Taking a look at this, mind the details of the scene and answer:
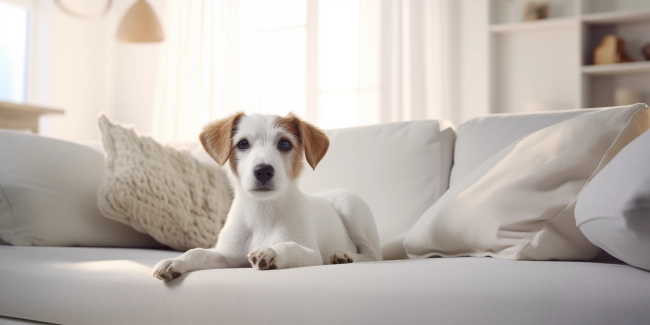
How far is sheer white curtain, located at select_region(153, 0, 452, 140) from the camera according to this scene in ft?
15.7

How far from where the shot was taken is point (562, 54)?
4562 mm

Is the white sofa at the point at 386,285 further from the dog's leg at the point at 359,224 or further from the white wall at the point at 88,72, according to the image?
the white wall at the point at 88,72

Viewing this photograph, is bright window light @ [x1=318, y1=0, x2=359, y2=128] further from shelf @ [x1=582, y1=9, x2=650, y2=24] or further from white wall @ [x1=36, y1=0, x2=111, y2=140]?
white wall @ [x1=36, y1=0, x2=111, y2=140]

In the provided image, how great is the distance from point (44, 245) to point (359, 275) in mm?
1330

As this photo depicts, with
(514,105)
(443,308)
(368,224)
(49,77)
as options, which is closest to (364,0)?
(514,105)

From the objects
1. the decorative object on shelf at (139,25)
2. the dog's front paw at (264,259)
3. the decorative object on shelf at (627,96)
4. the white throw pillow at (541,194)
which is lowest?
the dog's front paw at (264,259)

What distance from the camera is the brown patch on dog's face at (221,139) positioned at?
158 centimetres

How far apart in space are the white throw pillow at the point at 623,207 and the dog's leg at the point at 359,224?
2.48 feet

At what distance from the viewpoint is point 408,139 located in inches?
84.3

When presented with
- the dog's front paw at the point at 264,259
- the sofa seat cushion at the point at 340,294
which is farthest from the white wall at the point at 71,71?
the dog's front paw at the point at 264,259

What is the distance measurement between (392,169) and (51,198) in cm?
122

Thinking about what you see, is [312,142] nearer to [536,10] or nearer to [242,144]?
[242,144]

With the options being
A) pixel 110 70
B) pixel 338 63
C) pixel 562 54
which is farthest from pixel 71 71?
pixel 562 54

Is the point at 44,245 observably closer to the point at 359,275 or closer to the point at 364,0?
the point at 359,275
